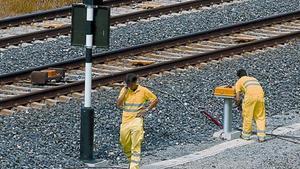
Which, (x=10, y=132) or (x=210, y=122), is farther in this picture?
(x=210, y=122)

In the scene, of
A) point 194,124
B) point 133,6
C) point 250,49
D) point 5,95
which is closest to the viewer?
point 194,124

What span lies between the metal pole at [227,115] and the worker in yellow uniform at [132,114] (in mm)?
2003

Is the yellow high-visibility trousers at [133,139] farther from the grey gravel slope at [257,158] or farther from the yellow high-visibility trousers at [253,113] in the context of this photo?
the yellow high-visibility trousers at [253,113]

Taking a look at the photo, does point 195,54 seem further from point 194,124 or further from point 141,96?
point 141,96

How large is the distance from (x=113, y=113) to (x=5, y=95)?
2299 mm

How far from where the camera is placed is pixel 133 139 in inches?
628

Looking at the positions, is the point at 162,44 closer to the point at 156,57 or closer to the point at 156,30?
the point at 156,57

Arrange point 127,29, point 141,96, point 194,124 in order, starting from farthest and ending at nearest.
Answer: point 127,29
point 194,124
point 141,96

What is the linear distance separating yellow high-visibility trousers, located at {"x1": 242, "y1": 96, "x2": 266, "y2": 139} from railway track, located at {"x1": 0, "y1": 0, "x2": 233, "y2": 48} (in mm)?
8034

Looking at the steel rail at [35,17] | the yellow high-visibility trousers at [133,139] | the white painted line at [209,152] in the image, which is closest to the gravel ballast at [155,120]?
the white painted line at [209,152]

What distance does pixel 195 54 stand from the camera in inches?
917

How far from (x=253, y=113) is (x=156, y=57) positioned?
19.3 feet

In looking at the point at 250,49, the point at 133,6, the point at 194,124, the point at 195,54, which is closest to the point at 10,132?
the point at 194,124

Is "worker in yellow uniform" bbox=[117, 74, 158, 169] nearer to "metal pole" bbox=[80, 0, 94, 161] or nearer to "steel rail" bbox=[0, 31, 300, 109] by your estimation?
"metal pole" bbox=[80, 0, 94, 161]
